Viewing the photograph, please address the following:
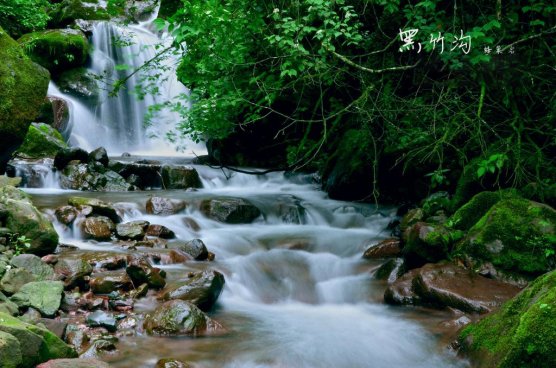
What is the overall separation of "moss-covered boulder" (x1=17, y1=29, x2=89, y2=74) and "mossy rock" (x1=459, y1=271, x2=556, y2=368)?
48.8 feet

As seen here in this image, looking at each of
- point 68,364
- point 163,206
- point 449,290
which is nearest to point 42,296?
point 68,364

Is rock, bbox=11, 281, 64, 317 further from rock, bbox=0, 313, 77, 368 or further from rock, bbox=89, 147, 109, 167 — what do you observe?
rock, bbox=89, 147, 109, 167

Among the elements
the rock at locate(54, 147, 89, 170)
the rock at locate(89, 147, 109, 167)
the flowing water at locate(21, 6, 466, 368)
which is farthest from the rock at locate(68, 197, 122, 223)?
the rock at locate(89, 147, 109, 167)

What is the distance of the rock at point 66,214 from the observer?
24.0 ft

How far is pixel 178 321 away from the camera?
452 centimetres

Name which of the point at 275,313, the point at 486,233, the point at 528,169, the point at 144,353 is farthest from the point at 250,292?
the point at 528,169

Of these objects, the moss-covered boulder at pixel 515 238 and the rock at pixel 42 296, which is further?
the moss-covered boulder at pixel 515 238

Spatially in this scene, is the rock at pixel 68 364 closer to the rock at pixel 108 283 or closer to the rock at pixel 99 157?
the rock at pixel 108 283

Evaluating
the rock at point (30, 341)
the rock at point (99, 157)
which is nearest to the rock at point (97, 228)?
the rock at point (30, 341)

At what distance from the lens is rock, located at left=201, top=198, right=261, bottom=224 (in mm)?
8953

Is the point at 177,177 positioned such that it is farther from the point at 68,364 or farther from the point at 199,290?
the point at 68,364

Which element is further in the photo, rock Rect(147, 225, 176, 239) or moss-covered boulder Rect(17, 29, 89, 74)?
moss-covered boulder Rect(17, 29, 89, 74)

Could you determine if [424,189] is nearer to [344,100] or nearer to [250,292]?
[344,100]

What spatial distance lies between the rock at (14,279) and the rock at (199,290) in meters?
1.28
